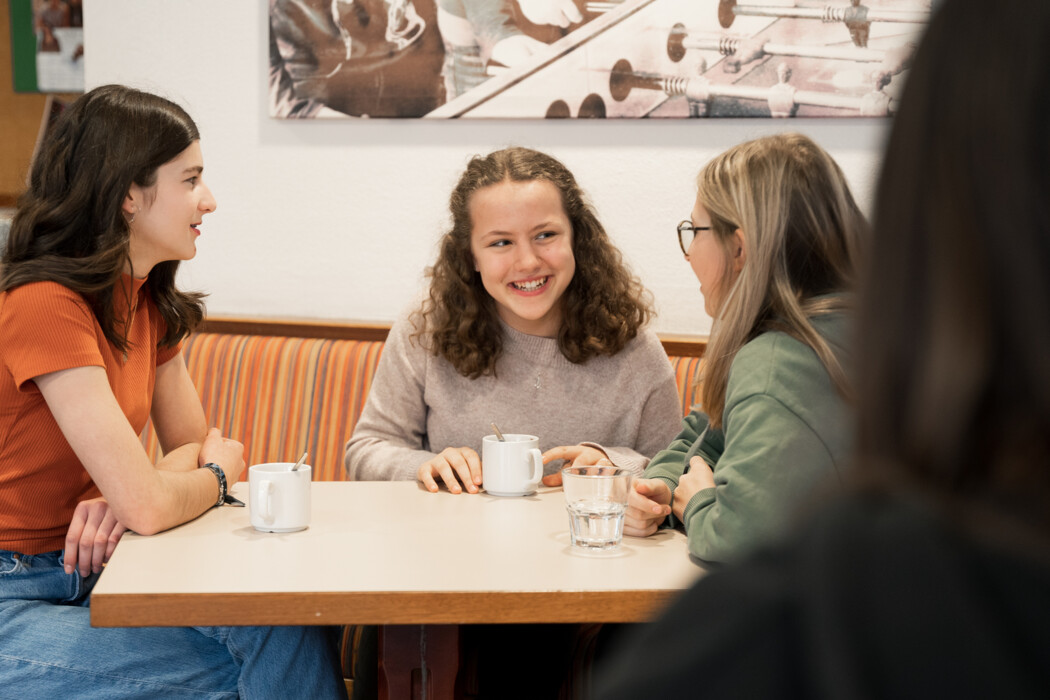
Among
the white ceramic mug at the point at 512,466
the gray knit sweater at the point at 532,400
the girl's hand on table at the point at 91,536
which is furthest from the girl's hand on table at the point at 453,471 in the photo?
the girl's hand on table at the point at 91,536

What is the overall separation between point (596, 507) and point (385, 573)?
0.30 m

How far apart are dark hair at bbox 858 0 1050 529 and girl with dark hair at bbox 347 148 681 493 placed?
1.61 meters

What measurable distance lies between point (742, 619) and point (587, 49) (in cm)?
225

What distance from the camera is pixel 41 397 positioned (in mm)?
1479

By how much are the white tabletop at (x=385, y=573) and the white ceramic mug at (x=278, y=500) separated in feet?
0.06

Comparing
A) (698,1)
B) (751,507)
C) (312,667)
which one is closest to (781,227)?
(751,507)

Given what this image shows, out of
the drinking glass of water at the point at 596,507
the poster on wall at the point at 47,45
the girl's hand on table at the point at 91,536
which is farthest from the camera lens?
the poster on wall at the point at 47,45

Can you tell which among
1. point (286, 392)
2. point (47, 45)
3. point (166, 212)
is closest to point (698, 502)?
point (166, 212)

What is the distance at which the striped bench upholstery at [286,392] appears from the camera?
244cm

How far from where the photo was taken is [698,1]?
237 cm

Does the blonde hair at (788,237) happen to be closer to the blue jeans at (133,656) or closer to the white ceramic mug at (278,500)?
the white ceramic mug at (278,500)

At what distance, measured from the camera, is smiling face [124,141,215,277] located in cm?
162

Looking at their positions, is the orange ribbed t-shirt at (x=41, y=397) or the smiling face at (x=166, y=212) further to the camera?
the smiling face at (x=166, y=212)

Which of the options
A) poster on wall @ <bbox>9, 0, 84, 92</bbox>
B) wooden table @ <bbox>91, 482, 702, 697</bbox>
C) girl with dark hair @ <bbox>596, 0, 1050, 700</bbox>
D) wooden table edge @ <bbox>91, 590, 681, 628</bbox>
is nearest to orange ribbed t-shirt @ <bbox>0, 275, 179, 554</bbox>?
wooden table @ <bbox>91, 482, 702, 697</bbox>
